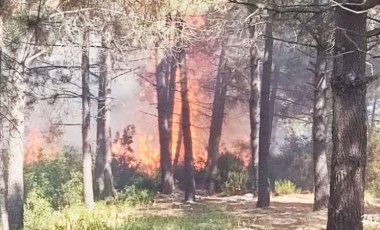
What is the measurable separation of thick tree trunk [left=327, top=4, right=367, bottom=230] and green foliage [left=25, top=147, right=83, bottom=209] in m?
10.7

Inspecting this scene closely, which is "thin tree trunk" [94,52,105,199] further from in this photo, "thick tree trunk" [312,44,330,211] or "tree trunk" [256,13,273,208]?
"thick tree trunk" [312,44,330,211]

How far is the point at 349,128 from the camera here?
17.5 ft

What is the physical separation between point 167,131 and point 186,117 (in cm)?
485

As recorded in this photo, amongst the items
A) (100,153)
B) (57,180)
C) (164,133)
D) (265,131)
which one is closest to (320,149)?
(265,131)

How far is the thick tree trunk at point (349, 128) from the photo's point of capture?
17.4 feet

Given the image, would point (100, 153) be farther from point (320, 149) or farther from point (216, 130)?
point (320, 149)

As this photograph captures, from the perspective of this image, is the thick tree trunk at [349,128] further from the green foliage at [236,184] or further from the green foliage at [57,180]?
the green foliage at [236,184]

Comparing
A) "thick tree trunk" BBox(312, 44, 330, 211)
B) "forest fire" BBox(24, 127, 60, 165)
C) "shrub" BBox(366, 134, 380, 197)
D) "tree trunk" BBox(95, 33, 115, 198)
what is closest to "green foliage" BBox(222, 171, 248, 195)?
"tree trunk" BBox(95, 33, 115, 198)

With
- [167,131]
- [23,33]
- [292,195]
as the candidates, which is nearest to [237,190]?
[292,195]

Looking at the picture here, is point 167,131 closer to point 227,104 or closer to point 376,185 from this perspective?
point 227,104

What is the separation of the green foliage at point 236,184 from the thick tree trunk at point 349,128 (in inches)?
528

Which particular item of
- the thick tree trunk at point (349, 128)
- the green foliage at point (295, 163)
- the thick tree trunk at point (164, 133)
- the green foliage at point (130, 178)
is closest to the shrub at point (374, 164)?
the green foliage at point (295, 163)

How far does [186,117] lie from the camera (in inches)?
576

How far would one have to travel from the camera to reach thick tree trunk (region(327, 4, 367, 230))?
5.31 meters
